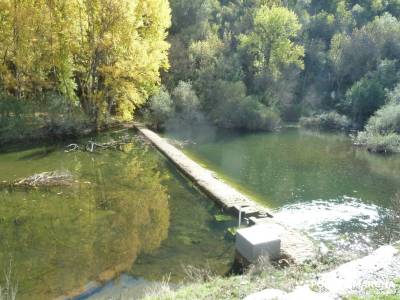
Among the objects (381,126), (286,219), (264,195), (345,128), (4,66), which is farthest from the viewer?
(345,128)

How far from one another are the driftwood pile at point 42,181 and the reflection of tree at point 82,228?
22.3 inches

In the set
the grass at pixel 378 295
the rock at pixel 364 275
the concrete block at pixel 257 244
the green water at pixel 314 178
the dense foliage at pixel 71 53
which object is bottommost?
the green water at pixel 314 178

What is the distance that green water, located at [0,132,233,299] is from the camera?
9.18 metres

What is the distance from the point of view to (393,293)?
637 centimetres

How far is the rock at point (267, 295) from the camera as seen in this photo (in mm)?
6227

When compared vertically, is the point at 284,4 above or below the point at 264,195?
above

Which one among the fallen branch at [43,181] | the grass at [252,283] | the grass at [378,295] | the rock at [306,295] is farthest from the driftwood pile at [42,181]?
the grass at [378,295]

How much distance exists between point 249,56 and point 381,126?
14.9 m

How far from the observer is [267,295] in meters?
6.32

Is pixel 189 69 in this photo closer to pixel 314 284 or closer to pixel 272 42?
pixel 272 42

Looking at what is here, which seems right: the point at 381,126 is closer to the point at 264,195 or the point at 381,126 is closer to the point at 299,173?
the point at 299,173

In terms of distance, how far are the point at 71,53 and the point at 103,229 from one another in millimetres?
15159

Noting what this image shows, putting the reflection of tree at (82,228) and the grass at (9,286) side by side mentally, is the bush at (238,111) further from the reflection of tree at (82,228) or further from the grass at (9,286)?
the grass at (9,286)

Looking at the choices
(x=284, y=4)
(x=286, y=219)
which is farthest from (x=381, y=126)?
(x=284, y=4)
